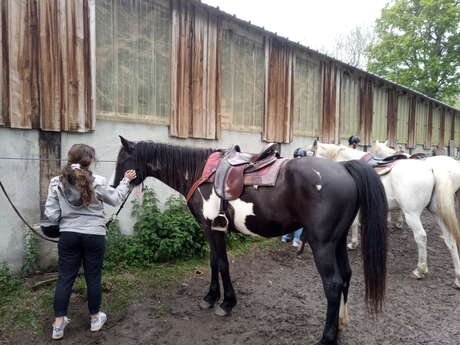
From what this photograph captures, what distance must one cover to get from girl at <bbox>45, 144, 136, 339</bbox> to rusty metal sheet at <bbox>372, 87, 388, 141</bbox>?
10156mm

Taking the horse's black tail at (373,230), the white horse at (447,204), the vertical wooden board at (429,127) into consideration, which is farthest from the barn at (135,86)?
the vertical wooden board at (429,127)

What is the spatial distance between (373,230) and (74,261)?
260 centimetres

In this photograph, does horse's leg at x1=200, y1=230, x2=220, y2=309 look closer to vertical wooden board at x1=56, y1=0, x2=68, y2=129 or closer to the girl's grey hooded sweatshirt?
the girl's grey hooded sweatshirt

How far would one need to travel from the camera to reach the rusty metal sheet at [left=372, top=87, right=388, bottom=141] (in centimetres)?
1067

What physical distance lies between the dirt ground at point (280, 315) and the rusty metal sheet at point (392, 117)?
7865 millimetres

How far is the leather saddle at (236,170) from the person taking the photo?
2925 mm

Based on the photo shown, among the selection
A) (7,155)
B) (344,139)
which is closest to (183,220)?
(7,155)

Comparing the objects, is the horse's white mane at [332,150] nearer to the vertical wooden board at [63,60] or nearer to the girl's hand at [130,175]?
the girl's hand at [130,175]

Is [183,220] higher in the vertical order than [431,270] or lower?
higher

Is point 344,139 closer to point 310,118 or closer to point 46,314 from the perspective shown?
point 310,118

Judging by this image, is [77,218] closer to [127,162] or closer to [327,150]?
[127,162]

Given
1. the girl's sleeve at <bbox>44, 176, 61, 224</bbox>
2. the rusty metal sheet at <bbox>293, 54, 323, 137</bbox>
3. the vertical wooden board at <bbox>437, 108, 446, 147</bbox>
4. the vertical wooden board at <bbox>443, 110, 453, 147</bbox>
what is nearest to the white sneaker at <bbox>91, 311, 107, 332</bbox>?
the girl's sleeve at <bbox>44, 176, 61, 224</bbox>

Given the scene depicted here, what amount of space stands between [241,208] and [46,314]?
220 centimetres

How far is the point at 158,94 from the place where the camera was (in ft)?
16.3
